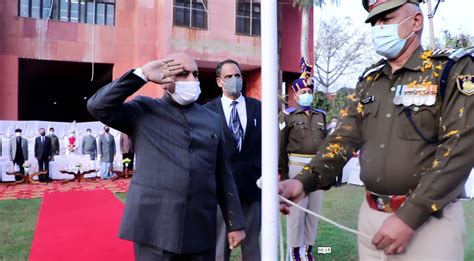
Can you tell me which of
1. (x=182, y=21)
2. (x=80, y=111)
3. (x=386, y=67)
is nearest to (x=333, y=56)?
(x=182, y=21)

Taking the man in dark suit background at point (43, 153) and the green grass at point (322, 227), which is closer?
the green grass at point (322, 227)

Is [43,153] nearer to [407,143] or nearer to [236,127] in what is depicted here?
[236,127]

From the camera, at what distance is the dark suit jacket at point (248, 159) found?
133 inches

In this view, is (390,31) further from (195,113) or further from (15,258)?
(15,258)

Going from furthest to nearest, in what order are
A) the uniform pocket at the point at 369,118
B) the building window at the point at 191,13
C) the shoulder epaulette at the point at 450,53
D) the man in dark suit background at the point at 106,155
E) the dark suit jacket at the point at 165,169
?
the building window at the point at 191,13, the man in dark suit background at the point at 106,155, the dark suit jacket at the point at 165,169, the uniform pocket at the point at 369,118, the shoulder epaulette at the point at 450,53

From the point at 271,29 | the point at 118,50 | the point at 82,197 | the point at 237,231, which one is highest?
the point at 118,50

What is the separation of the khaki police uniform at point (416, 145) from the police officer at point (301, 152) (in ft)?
7.31

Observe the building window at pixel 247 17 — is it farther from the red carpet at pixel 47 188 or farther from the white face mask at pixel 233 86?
the white face mask at pixel 233 86

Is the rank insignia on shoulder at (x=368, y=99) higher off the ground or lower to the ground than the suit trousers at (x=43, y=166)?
higher

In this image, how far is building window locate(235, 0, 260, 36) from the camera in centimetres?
1791

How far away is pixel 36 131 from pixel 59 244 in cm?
1046

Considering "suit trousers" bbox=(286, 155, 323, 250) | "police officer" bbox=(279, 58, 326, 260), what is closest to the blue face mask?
"police officer" bbox=(279, 58, 326, 260)

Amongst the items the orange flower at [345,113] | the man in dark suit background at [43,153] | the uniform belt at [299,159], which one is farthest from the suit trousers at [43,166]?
the orange flower at [345,113]

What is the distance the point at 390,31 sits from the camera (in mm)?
1937
